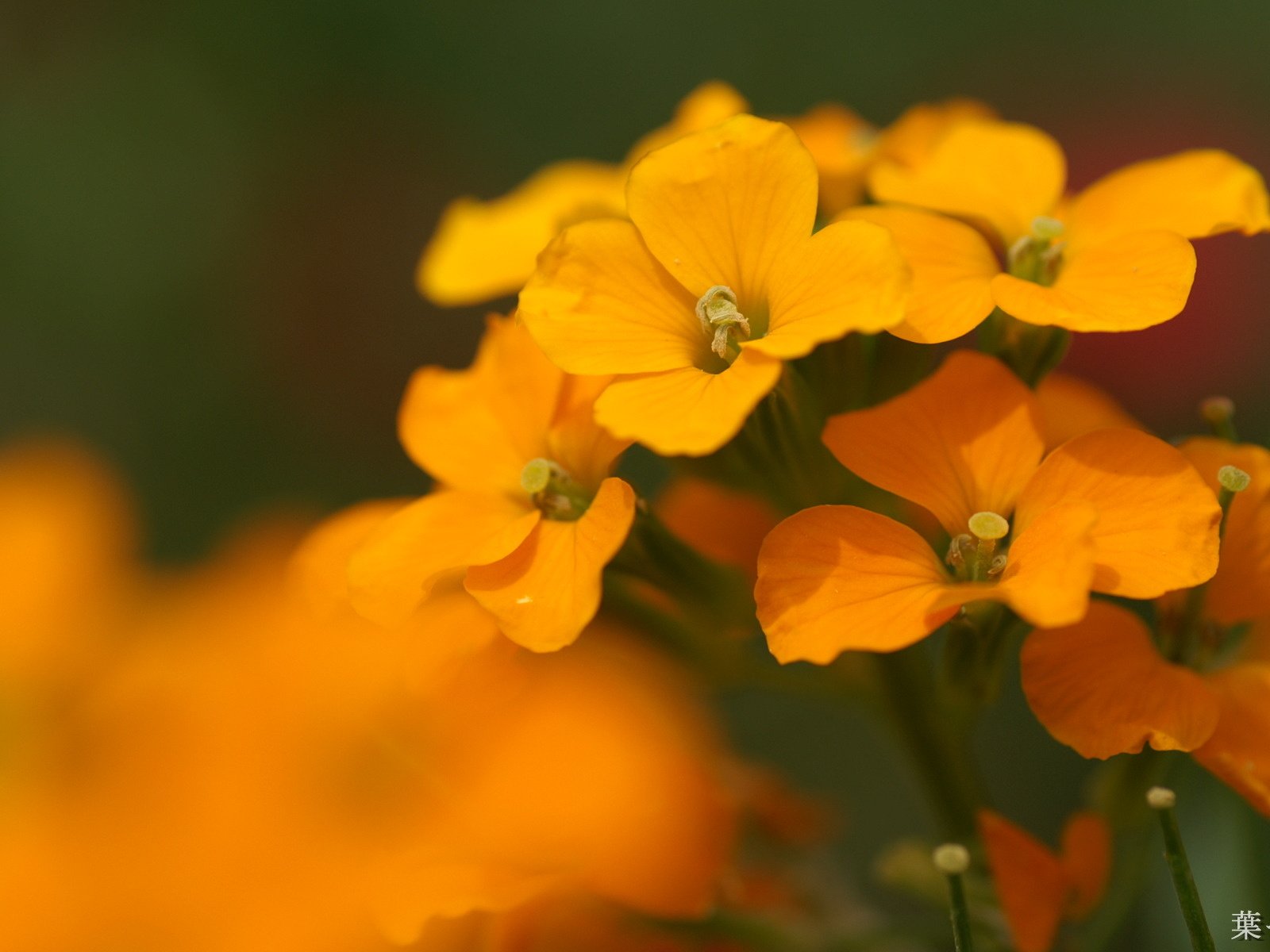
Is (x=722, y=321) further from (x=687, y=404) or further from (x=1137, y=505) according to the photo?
(x=1137, y=505)

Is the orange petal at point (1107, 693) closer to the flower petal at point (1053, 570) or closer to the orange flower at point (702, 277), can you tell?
the flower petal at point (1053, 570)

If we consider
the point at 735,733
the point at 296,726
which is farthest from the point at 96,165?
the point at 296,726

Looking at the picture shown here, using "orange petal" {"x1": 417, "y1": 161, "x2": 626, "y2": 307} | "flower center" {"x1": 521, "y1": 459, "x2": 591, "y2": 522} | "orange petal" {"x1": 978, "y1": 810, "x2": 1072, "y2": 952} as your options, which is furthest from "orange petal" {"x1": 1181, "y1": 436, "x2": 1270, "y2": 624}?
"orange petal" {"x1": 417, "y1": 161, "x2": 626, "y2": 307}

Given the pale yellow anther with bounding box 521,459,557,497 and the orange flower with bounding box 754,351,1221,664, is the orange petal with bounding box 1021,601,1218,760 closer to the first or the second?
the orange flower with bounding box 754,351,1221,664

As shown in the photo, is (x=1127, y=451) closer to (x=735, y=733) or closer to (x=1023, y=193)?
(x=1023, y=193)

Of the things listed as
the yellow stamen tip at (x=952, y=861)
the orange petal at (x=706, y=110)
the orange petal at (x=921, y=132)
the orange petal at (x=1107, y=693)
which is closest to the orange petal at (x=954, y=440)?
the orange petal at (x=1107, y=693)

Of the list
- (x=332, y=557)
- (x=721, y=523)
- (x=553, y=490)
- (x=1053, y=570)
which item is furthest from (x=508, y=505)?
(x=1053, y=570)
